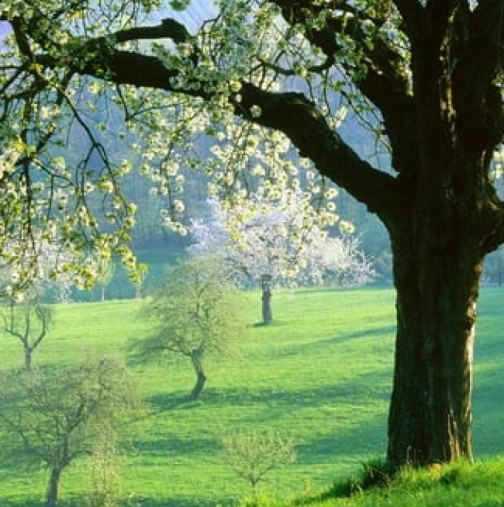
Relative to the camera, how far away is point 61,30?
933 centimetres

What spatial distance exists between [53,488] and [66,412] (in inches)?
250

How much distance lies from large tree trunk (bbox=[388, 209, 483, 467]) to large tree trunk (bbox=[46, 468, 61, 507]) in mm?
40160

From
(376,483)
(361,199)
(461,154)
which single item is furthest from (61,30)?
(376,483)

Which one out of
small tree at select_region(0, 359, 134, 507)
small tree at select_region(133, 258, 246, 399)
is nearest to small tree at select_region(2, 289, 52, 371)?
small tree at select_region(133, 258, 246, 399)

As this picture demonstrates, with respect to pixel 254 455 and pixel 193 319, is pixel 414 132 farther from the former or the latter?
pixel 193 319

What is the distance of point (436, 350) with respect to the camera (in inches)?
357

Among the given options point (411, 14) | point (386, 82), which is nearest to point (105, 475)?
point (386, 82)

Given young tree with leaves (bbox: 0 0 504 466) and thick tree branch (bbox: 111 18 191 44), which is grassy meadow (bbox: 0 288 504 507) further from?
thick tree branch (bbox: 111 18 191 44)

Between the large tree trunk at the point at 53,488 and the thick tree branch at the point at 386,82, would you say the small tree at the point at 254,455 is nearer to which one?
the large tree trunk at the point at 53,488

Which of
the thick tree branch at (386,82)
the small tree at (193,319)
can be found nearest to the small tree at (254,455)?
the small tree at (193,319)

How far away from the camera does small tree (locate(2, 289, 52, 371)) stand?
235 feet

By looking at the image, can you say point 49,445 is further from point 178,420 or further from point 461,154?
point 461,154

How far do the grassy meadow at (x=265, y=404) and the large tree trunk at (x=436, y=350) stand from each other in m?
29.0

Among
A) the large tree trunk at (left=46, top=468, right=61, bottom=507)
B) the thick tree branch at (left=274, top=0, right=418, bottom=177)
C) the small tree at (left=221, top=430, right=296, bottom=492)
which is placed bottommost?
the large tree trunk at (left=46, top=468, right=61, bottom=507)
